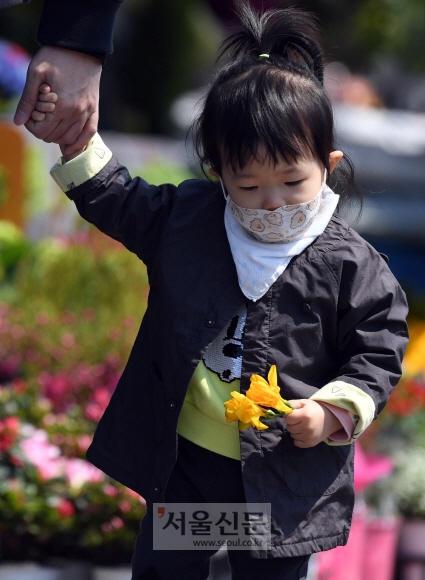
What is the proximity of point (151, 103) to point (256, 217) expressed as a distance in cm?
1340

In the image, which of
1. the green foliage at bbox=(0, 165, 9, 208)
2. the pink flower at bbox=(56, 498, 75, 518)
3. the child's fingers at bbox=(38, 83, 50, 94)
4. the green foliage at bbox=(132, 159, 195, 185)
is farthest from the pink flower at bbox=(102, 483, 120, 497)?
the green foliage at bbox=(132, 159, 195, 185)

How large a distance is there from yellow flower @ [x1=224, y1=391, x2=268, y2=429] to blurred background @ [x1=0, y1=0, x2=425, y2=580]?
729mm

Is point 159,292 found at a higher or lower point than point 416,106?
higher

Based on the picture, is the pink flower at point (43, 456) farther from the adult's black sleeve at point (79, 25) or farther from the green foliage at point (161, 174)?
the green foliage at point (161, 174)

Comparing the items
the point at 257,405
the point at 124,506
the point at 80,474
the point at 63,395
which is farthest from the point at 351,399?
the point at 63,395

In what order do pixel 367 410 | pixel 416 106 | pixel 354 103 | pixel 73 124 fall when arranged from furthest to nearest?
pixel 416 106
pixel 354 103
pixel 73 124
pixel 367 410

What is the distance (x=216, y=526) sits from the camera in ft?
6.86

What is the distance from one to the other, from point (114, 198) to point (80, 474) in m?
1.44

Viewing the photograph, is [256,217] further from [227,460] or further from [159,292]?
[227,460]

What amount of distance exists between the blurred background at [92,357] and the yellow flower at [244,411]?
73 cm

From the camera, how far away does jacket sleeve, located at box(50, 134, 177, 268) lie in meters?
2.04

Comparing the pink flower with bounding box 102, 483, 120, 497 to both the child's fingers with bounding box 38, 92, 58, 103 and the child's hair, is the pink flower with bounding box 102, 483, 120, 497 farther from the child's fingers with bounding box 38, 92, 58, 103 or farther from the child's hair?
the child's fingers with bounding box 38, 92, 58, 103

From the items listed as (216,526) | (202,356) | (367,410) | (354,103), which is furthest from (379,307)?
(354,103)

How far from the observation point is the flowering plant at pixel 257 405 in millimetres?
1803
